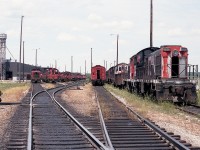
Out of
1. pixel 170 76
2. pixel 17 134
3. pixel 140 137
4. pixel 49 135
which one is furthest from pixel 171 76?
pixel 17 134

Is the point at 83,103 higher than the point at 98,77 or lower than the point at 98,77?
lower

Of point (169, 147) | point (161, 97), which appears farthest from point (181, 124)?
point (161, 97)

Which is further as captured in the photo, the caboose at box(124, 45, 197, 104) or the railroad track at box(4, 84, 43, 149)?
the caboose at box(124, 45, 197, 104)

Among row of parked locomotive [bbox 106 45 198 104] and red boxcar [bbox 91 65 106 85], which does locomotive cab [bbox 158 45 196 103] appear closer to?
row of parked locomotive [bbox 106 45 198 104]

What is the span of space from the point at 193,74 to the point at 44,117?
33.6ft

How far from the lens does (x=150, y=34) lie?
31.1 metres

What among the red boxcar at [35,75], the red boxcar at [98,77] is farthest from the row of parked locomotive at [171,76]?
the red boxcar at [35,75]

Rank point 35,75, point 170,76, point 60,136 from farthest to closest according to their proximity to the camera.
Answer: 1. point 35,75
2. point 170,76
3. point 60,136

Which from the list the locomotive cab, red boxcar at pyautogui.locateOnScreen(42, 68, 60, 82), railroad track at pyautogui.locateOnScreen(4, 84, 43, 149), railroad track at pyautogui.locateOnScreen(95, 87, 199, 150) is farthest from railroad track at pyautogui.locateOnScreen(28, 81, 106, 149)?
red boxcar at pyautogui.locateOnScreen(42, 68, 60, 82)

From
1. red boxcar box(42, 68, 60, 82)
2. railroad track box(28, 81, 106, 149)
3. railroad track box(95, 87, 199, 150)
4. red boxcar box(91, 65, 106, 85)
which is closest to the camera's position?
railroad track box(95, 87, 199, 150)

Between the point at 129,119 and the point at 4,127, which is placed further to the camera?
the point at 129,119

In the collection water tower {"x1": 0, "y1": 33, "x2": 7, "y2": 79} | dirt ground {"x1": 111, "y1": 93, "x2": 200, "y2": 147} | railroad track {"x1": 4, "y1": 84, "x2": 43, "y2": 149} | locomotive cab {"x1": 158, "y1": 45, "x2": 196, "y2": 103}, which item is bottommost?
dirt ground {"x1": 111, "y1": 93, "x2": 200, "y2": 147}

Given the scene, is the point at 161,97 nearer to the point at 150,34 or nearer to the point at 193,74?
the point at 193,74

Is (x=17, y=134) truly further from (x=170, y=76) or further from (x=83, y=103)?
(x=170, y=76)
